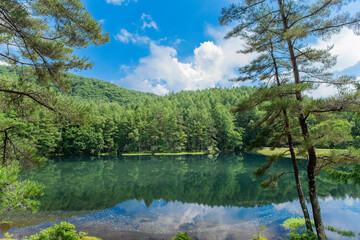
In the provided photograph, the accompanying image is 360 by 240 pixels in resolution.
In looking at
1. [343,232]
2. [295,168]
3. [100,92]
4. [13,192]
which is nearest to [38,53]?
[13,192]

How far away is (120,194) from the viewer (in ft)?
57.6

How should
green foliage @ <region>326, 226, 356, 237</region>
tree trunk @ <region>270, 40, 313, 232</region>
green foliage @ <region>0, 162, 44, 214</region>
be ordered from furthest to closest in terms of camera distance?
green foliage @ <region>326, 226, 356, 237</region>
tree trunk @ <region>270, 40, 313, 232</region>
green foliage @ <region>0, 162, 44, 214</region>

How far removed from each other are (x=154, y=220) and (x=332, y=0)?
1302 cm

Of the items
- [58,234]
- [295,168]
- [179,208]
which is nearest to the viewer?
[58,234]

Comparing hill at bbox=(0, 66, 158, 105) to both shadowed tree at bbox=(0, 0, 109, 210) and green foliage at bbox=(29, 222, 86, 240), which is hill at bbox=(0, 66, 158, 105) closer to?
shadowed tree at bbox=(0, 0, 109, 210)

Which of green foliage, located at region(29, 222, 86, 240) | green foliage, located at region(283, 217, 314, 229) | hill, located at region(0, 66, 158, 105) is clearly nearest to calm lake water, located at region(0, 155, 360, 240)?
green foliage, located at region(283, 217, 314, 229)

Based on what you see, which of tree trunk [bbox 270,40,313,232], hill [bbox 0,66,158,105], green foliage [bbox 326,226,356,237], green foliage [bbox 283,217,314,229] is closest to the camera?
tree trunk [bbox 270,40,313,232]

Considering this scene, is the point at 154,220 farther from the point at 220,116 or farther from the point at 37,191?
the point at 220,116

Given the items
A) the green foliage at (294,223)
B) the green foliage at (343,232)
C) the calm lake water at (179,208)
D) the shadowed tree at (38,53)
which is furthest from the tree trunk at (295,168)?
the shadowed tree at (38,53)

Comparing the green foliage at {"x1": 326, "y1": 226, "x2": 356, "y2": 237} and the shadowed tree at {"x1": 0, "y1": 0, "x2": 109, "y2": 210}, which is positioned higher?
the shadowed tree at {"x1": 0, "y1": 0, "x2": 109, "y2": 210}

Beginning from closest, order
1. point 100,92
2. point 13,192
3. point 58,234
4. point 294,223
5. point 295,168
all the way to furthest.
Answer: point 13,192 < point 58,234 < point 295,168 < point 294,223 < point 100,92

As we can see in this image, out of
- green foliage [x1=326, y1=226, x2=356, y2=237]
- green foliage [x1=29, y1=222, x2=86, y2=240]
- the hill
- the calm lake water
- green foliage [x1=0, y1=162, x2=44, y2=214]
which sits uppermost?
the hill

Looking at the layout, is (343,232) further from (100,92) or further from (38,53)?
(100,92)

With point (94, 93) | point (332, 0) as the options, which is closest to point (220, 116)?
point (332, 0)
